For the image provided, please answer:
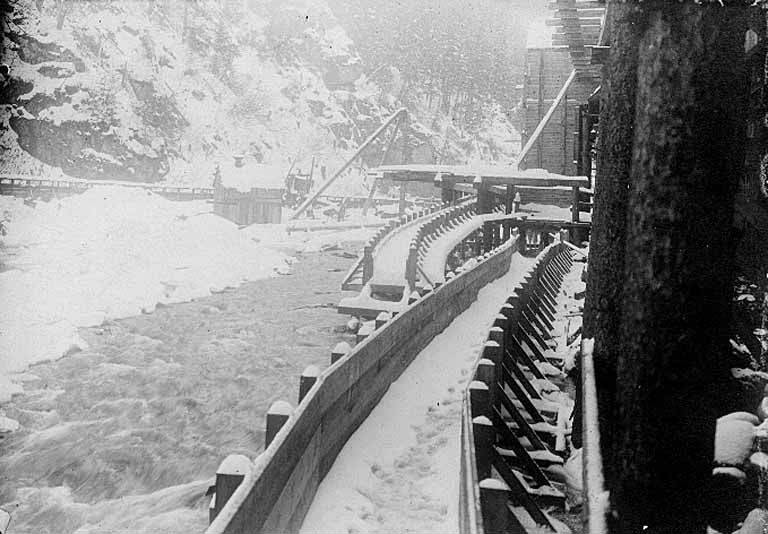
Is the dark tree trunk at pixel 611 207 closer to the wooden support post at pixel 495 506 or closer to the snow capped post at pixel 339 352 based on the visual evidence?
the wooden support post at pixel 495 506

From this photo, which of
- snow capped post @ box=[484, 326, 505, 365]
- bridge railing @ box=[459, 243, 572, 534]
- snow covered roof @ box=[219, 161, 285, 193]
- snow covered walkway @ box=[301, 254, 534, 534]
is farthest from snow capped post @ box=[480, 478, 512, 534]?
snow covered roof @ box=[219, 161, 285, 193]

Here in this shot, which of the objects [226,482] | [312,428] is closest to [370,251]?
[312,428]

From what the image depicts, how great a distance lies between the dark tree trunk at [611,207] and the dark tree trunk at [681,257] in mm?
584

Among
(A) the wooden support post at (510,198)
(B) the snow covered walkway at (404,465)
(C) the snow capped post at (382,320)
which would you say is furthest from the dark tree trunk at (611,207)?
(A) the wooden support post at (510,198)

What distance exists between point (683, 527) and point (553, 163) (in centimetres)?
3350

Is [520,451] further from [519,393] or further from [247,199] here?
[247,199]

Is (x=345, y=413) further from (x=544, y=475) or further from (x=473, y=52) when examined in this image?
(x=473, y=52)

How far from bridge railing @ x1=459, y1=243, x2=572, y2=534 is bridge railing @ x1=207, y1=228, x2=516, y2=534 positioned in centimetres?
110

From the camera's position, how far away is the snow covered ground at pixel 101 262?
1653 cm

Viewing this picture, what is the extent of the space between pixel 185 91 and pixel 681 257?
69623mm

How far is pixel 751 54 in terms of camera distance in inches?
170

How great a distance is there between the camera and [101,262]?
75.2ft

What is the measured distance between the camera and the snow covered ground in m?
16.5

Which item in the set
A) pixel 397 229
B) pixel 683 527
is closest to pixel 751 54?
pixel 683 527
